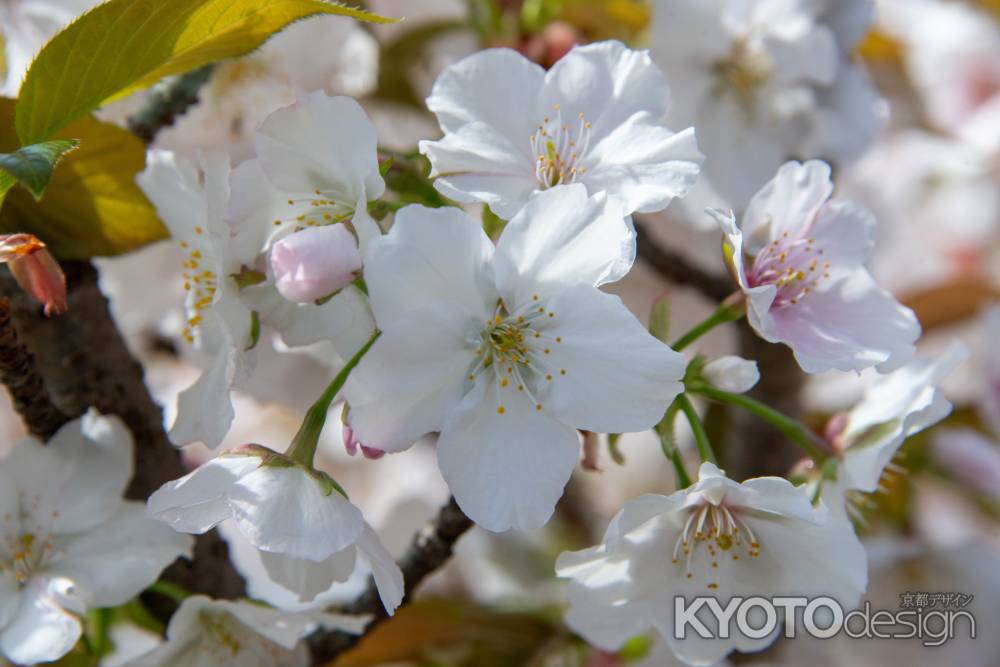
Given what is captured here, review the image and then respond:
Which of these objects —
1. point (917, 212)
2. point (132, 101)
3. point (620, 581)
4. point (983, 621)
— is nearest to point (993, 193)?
point (917, 212)

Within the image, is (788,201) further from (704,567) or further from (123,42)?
(123,42)

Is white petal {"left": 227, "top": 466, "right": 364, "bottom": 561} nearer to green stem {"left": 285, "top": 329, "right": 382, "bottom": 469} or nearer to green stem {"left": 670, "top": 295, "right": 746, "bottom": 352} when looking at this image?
green stem {"left": 285, "top": 329, "right": 382, "bottom": 469}

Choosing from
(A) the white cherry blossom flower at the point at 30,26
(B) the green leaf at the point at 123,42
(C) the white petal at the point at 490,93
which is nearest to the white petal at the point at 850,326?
(C) the white petal at the point at 490,93

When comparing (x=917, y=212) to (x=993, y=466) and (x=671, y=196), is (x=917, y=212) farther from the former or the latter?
(x=671, y=196)

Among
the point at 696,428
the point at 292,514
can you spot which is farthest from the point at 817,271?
the point at 292,514

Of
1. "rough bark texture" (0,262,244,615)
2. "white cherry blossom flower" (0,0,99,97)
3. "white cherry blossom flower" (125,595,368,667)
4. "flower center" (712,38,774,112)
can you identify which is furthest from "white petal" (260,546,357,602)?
"flower center" (712,38,774,112)

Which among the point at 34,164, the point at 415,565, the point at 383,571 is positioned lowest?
the point at 415,565
